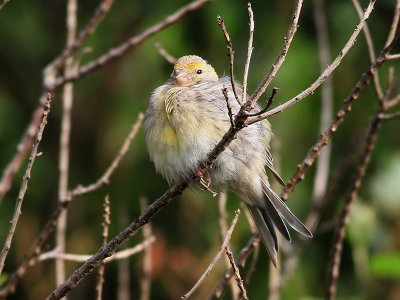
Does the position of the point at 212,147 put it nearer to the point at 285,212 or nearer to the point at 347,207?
the point at 285,212

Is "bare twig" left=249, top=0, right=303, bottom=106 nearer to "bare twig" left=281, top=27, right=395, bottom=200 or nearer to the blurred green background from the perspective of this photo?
"bare twig" left=281, top=27, right=395, bottom=200

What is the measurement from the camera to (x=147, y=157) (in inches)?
202

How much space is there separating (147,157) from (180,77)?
4.97ft

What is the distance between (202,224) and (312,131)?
34.7 inches

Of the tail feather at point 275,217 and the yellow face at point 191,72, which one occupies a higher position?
the yellow face at point 191,72

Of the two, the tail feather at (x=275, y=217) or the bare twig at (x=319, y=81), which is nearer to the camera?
the bare twig at (x=319, y=81)

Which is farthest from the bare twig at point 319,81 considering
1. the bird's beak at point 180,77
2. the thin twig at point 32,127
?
the bird's beak at point 180,77

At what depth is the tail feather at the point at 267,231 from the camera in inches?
129

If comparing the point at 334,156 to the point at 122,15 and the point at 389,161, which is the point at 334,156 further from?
the point at 122,15

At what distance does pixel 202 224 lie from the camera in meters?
5.00

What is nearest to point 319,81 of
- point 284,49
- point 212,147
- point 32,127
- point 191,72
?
point 284,49

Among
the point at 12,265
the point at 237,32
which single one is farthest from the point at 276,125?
the point at 12,265

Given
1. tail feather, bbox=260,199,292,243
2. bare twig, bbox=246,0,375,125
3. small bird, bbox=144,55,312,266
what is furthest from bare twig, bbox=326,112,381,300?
bare twig, bbox=246,0,375,125

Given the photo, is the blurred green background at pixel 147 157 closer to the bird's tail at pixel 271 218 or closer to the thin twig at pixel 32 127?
the bird's tail at pixel 271 218
